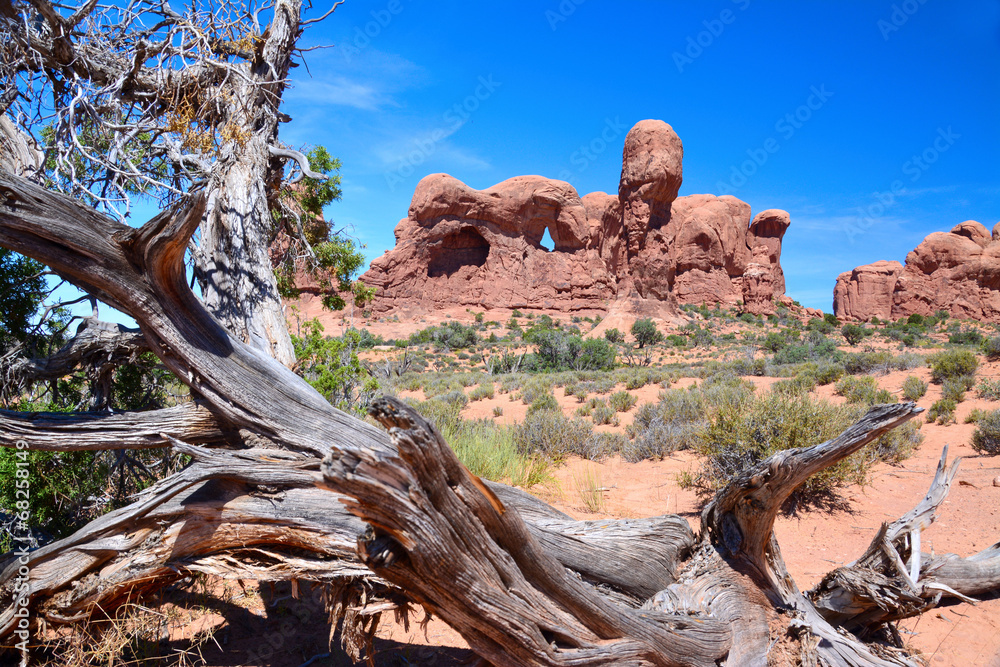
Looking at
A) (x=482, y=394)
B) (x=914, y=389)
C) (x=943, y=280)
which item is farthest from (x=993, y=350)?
(x=943, y=280)

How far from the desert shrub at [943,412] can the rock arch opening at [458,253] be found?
36413 mm

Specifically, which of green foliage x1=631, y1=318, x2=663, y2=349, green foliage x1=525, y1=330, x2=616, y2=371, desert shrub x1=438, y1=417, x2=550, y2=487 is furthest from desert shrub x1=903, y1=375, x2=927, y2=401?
green foliage x1=631, y1=318, x2=663, y2=349

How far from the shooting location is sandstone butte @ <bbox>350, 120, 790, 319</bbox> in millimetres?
38750

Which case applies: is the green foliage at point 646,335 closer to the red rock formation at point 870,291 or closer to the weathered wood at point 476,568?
the weathered wood at point 476,568

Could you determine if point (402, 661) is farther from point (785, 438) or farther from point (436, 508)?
point (785, 438)

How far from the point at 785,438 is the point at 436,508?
5468 mm

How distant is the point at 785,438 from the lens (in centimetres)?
598

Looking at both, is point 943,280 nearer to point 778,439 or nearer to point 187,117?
point 778,439

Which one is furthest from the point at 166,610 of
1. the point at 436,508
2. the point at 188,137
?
the point at 188,137

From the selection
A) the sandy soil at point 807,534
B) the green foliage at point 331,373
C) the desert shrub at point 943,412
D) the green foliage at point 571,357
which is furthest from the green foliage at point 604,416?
the green foliage at point 571,357

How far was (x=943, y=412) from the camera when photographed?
8320mm

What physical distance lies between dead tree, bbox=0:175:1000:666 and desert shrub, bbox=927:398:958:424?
6.66 m

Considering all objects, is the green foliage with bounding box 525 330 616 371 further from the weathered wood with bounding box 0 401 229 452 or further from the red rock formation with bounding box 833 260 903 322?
the red rock formation with bounding box 833 260 903 322

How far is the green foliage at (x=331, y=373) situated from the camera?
18.4ft
